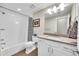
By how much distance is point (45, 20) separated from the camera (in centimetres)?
197

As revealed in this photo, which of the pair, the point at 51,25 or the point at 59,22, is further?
the point at 51,25

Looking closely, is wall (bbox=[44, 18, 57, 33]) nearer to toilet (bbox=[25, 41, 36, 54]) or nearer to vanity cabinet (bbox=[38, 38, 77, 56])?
vanity cabinet (bbox=[38, 38, 77, 56])

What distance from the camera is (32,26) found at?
174 cm

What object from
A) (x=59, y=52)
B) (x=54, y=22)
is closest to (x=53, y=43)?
(x=59, y=52)

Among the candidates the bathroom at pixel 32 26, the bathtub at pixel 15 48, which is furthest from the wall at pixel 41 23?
the bathtub at pixel 15 48

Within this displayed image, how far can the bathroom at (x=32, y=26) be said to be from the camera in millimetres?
1434

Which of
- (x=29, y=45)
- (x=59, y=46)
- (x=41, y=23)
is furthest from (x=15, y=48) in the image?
(x=59, y=46)

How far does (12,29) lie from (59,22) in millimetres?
1347

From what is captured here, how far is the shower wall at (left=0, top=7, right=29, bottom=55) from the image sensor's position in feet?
4.87

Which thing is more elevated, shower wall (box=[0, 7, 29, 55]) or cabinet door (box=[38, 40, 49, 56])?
shower wall (box=[0, 7, 29, 55])

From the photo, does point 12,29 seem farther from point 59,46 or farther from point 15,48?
point 59,46

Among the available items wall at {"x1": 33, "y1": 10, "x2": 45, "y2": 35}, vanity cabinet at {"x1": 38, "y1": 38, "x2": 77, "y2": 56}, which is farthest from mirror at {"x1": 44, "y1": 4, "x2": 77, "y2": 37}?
vanity cabinet at {"x1": 38, "y1": 38, "x2": 77, "y2": 56}

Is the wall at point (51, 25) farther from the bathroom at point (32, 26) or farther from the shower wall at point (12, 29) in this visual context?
the shower wall at point (12, 29)

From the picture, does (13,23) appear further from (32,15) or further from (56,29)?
(56,29)
